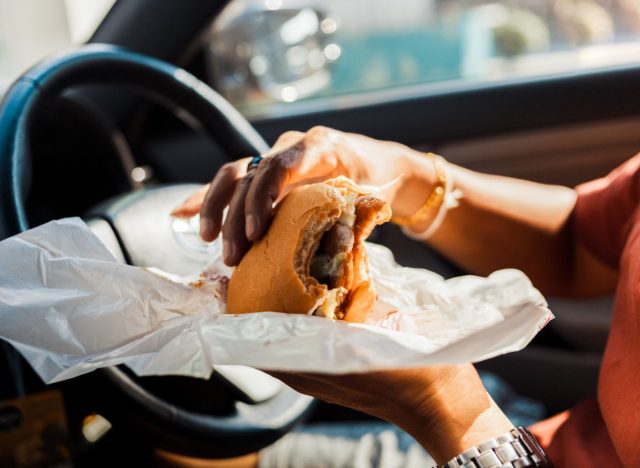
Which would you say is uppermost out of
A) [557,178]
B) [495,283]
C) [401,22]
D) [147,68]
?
[147,68]

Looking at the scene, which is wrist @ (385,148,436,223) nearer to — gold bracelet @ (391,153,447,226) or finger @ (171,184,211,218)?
gold bracelet @ (391,153,447,226)

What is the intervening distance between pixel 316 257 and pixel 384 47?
1474mm

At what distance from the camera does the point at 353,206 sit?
802 mm

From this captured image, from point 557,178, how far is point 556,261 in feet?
1.91

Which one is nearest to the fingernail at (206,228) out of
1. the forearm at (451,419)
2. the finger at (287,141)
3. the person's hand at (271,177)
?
the person's hand at (271,177)

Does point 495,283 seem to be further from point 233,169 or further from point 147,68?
point 147,68

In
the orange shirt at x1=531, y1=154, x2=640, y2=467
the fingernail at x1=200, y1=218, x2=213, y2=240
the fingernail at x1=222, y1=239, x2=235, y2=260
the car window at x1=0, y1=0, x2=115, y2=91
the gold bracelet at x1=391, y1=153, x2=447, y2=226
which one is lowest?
the orange shirt at x1=531, y1=154, x2=640, y2=467

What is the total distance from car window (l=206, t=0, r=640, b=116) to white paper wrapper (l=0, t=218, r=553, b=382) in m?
1.18

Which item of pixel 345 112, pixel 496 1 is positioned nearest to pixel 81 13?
pixel 345 112

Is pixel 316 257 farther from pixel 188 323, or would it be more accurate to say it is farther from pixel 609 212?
pixel 609 212

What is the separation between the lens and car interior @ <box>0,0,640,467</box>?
989 millimetres

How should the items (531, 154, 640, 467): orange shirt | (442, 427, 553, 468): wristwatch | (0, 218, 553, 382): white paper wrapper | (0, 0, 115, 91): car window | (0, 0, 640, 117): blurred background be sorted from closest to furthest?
(0, 218, 553, 382): white paper wrapper
(442, 427, 553, 468): wristwatch
(531, 154, 640, 467): orange shirt
(0, 0, 640, 117): blurred background
(0, 0, 115, 91): car window

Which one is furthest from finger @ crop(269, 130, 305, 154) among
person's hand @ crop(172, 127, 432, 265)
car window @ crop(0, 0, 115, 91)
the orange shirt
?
car window @ crop(0, 0, 115, 91)

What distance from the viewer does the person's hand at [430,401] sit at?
78cm
